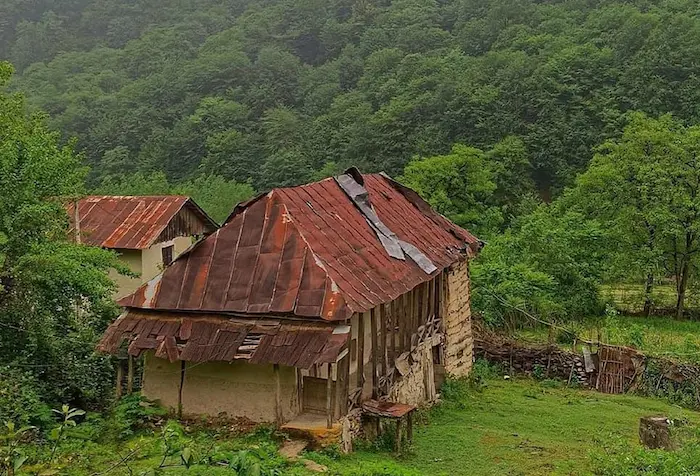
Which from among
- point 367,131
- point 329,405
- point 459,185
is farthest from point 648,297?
point 367,131

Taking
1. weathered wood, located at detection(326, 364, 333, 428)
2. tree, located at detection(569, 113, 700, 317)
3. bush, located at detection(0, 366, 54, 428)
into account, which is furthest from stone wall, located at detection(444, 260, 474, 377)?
tree, located at detection(569, 113, 700, 317)

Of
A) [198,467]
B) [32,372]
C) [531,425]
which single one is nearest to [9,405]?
[32,372]

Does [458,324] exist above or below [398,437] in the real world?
above

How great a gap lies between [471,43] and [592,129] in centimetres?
1755

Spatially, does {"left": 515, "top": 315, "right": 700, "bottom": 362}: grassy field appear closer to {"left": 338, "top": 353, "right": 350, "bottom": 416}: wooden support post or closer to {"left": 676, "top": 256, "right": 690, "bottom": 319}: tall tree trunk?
{"left": 676, "top": 256, "right": 690, "bottom": 319}: tall tree trunk

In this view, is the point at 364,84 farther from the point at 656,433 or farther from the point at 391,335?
the point at 656,433

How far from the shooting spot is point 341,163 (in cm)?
4469

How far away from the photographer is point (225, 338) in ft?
38.3

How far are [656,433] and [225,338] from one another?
7365 mm

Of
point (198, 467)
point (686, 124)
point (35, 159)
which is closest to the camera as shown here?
point (198, 467)

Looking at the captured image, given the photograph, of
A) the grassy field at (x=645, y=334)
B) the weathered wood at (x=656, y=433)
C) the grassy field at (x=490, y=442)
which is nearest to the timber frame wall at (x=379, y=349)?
the grassy field at (x=490, y=442)

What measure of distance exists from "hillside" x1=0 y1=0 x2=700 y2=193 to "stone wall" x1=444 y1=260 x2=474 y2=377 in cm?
2196

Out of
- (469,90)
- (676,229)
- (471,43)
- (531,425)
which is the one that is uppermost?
(471,43)

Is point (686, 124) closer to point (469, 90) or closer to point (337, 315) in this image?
point (469, 90)
